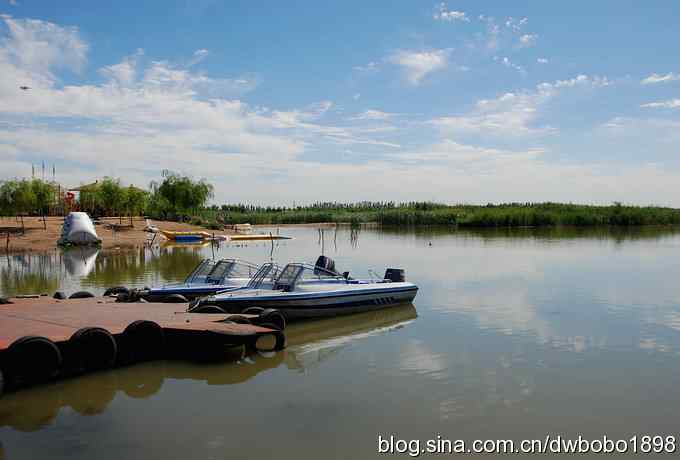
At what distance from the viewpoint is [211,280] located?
18.3 m

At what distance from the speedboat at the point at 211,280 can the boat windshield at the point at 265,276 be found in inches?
32.1

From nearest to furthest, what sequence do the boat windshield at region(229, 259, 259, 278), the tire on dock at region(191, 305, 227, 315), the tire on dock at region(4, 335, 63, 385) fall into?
1. the tire on dock at region(4, 335, 63, 385)
2. the tire on dock at region(191, 305, 227, 315)
3. the boat windshield at region(229, 259, 259, 278)

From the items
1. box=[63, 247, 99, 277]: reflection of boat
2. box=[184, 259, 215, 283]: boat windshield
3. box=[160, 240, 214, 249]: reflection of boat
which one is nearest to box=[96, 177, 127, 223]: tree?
box=[160, 240, 214, 249]: reflection of boat

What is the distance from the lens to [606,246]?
42844 millimetres

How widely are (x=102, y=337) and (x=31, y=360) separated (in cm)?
128

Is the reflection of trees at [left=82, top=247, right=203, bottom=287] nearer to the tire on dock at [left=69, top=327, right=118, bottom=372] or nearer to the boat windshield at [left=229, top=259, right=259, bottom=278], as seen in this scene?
the boat windshield at [left=229, top=259, right=259, bottom=278]

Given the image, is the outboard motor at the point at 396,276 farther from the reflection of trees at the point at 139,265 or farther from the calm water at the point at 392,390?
the reflection of trees at the point at 139,265

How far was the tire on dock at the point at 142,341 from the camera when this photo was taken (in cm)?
1140

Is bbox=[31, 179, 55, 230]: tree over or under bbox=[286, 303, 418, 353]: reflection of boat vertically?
over

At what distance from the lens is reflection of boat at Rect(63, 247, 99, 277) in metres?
29.0

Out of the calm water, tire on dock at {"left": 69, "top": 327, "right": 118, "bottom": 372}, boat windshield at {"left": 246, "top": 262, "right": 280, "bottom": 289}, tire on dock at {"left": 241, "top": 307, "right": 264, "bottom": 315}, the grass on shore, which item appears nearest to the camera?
the calm water

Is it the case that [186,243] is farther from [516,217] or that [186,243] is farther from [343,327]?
[516,217]

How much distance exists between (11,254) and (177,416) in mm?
35508

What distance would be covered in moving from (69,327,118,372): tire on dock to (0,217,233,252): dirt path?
3532 cm
